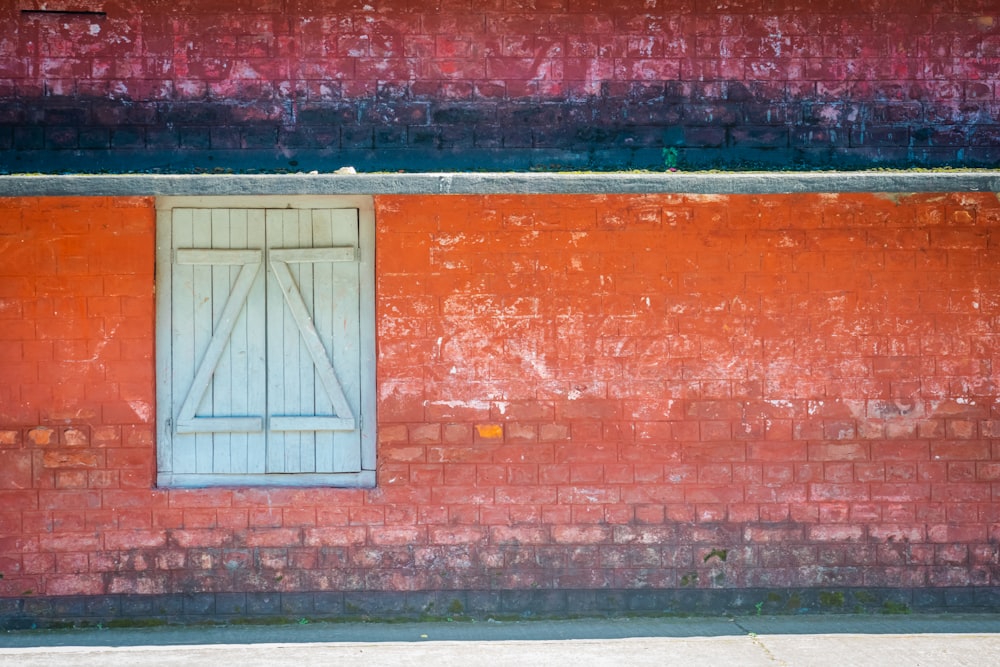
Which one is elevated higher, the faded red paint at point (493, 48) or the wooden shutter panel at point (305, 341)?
the faded red paint at point (493, 48)

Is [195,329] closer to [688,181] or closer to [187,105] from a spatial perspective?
[187,105]

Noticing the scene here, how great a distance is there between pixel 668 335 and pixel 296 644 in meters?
3.08

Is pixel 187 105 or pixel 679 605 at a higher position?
pixel 187 105

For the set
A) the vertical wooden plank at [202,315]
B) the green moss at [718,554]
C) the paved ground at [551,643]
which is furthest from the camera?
the green moss at [718,554]

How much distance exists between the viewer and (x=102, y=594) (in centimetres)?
684

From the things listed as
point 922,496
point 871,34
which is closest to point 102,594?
point 922,496

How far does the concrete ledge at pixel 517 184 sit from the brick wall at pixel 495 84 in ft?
3.33

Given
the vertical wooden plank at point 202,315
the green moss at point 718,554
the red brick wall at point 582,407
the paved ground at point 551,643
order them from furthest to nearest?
the green moss at point 718,554
the vertical wooden plank at point 202,315
the red brick wall at point 582,407
the paved ground at point 551,643

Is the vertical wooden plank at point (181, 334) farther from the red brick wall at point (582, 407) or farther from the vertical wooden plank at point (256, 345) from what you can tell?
the vertical wooden plank at point (256, 345)

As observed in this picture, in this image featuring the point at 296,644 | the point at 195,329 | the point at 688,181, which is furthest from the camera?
the point at 195,329

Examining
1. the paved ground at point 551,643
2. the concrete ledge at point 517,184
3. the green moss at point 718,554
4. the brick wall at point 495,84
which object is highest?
the brick wall at point 495,84

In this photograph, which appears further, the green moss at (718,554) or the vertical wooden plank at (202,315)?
the green moss at (718,554)

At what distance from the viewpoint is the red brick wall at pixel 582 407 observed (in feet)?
22.3

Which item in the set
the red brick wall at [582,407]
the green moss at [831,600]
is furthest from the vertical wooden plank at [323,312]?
the green moss at [831,600]
